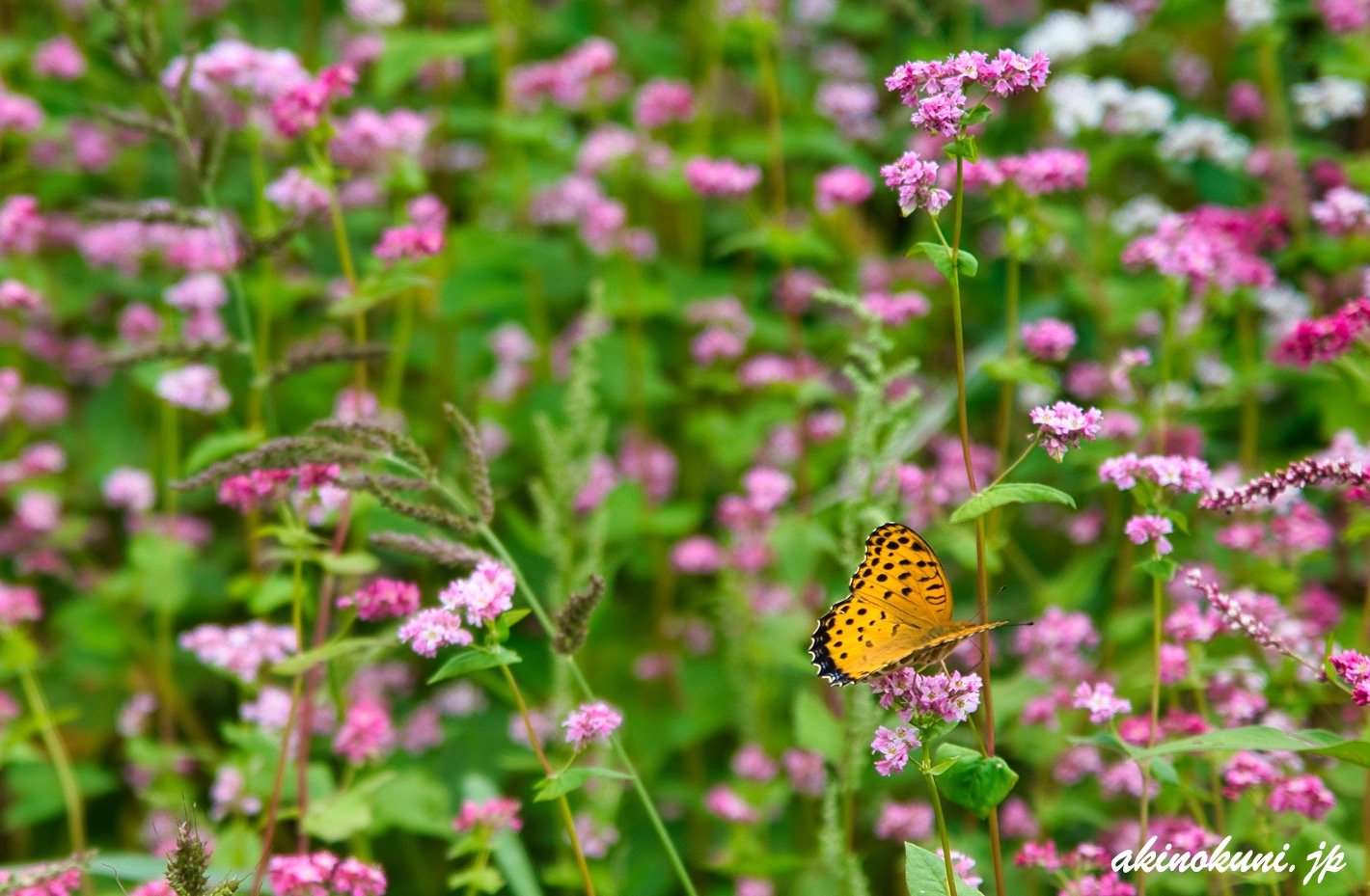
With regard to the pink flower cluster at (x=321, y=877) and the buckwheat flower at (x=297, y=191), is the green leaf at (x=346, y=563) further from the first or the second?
the buckwheat flower at (x=297, y=191)

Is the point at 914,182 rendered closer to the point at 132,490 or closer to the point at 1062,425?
the point at 1062,425

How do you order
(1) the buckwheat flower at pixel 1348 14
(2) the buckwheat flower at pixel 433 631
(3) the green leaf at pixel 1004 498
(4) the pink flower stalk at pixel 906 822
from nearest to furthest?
1. (3) the green leaf at pixel 1004 498
2. (2) the buckwheat flower at pixel 433 631
3. (4) the pink flower stalk at pixel 906 822
4. (1) the buckwheat flower at pixel 1348 14

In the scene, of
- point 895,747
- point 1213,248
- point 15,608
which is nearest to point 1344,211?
point 1213,248

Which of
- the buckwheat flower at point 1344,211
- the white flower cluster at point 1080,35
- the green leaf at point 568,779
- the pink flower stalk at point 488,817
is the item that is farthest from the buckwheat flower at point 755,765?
the white flower cluster at point 1080,35

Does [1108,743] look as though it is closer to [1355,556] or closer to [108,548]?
[1355,556]

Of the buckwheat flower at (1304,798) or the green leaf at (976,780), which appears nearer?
the green leaf at (976,780)

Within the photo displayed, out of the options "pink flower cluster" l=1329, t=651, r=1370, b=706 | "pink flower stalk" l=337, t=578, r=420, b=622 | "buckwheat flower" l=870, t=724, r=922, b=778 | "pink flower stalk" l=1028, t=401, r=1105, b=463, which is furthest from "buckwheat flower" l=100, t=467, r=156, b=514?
"pink flower cluster" l=1329, t=651, r=1370, b=706

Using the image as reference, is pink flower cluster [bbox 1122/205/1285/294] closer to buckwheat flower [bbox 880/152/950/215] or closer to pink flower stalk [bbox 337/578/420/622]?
buckwheat flower [bbox 880/152/950/215]
